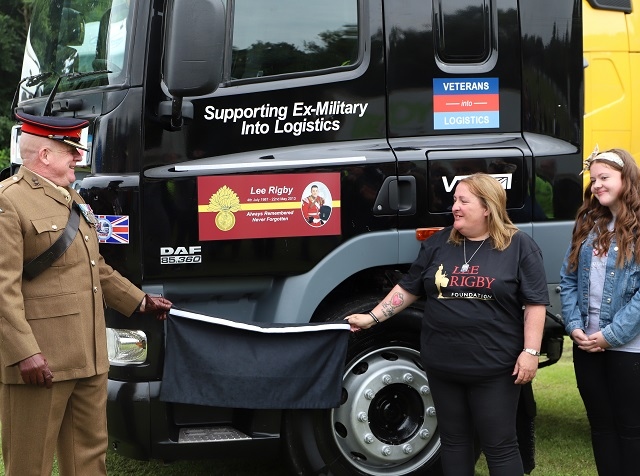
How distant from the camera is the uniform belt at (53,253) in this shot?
394cm

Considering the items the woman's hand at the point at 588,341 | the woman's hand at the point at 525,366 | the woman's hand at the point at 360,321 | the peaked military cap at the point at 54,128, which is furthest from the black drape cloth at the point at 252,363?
the woman's hand at the point at 588,341

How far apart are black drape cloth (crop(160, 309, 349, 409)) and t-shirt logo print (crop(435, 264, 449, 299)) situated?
0.55 m

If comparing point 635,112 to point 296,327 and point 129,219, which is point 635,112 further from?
point 129,219

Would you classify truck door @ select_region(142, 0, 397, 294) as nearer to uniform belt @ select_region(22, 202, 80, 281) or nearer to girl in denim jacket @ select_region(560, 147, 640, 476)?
uniform belt @ select_region(22, 202, 80, 281)

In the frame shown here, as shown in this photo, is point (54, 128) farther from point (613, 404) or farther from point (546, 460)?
point (546, 460)

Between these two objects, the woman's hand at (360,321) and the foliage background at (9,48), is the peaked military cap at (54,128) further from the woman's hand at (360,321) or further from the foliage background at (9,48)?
the foliage background at (9,48)

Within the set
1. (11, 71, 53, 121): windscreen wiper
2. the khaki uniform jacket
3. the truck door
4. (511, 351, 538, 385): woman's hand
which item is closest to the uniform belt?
the khaki uniform jacket

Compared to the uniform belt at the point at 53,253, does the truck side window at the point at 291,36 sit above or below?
above

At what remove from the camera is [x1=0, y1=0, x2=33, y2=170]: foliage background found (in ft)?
51.6

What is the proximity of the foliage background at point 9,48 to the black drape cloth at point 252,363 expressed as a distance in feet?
38.7

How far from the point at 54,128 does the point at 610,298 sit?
2.46 meters

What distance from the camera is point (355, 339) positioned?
4828mm

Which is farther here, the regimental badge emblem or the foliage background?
the foliage background

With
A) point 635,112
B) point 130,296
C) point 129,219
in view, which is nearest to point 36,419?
point 130,296
